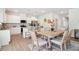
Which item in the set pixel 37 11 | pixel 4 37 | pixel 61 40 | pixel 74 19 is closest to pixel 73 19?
pixel 74 19

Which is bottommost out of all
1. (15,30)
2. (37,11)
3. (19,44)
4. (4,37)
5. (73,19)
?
(19,44)

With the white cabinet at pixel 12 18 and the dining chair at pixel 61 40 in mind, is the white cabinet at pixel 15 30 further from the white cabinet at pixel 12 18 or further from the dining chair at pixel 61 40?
the dining chair at pixel 61 40

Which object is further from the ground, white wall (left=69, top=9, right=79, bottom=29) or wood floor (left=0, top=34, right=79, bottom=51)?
white wall (left=69, top=9, right=79, bottom=29)

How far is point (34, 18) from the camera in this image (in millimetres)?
2158

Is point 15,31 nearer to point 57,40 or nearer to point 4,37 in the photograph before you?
point 4,37

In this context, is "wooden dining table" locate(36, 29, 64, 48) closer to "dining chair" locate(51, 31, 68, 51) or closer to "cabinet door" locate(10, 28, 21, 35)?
"dining chair" locate(51, 31, 68, 51)

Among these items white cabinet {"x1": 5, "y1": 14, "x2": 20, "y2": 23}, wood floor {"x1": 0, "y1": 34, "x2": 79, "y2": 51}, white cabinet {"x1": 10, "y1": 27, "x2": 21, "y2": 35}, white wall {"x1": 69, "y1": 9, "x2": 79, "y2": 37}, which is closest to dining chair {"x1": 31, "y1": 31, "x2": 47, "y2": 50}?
wood floor {"x1": 0, "y1": 34, "x2": 79, "y2": 51}

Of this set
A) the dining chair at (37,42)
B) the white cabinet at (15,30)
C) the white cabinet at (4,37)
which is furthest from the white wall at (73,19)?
the white cabinet at (4,37)

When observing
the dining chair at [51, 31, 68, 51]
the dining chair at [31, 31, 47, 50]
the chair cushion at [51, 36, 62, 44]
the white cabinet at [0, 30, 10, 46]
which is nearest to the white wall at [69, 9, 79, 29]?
the dining chair at [51, 31, 68, 51]

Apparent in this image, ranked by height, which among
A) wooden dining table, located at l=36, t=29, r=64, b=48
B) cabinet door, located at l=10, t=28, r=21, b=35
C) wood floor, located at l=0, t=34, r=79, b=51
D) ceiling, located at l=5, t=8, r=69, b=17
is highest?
ceiling, located at l=5, t=8, r=69, b=17

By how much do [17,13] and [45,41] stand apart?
63cm
